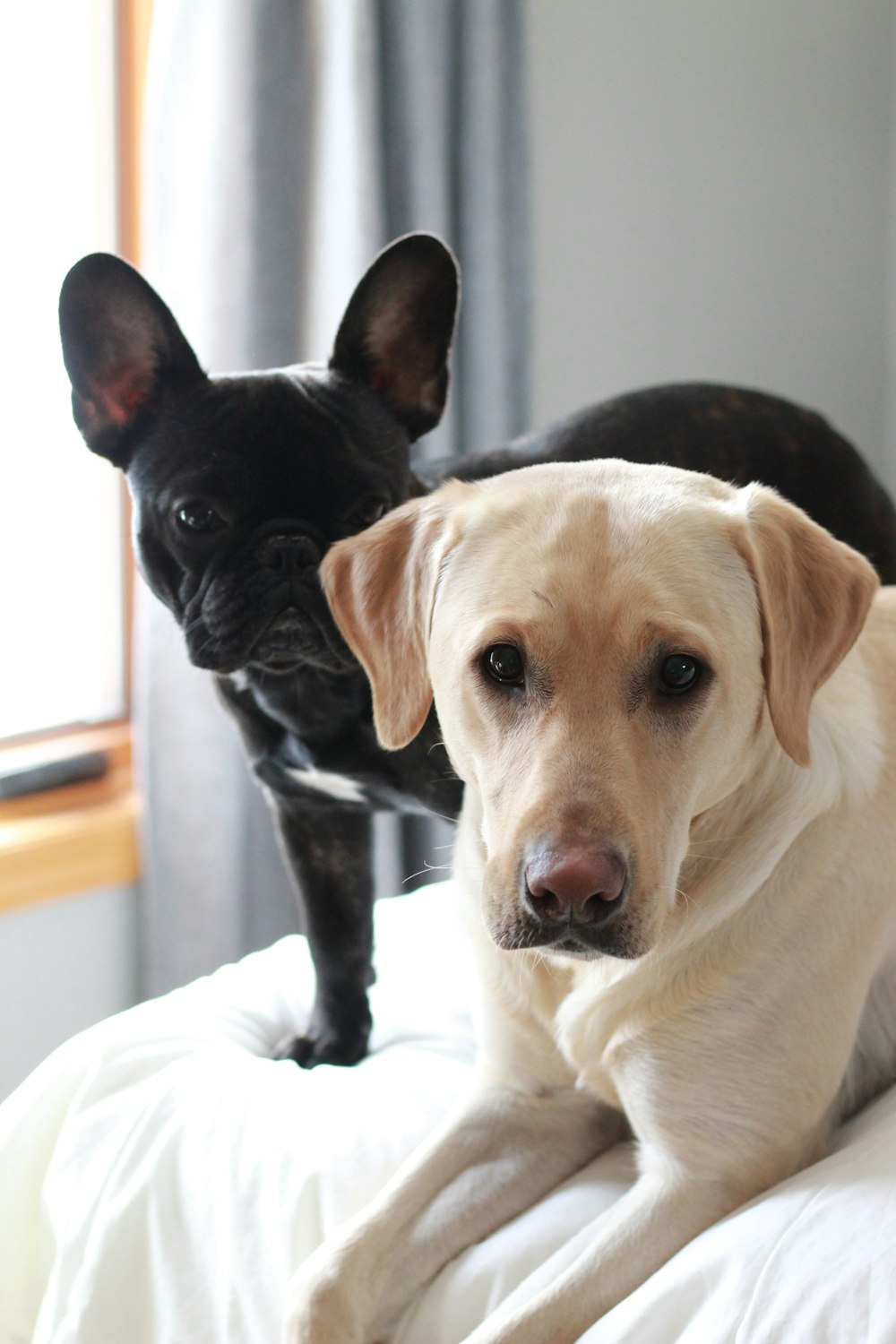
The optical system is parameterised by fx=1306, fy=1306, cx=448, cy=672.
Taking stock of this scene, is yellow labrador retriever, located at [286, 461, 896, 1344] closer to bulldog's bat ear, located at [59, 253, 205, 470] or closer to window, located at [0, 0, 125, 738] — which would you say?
bulldog's bat ear, located at [59, 253, 205, 470]

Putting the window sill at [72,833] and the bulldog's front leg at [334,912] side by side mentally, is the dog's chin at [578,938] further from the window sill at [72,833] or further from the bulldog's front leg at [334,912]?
the window sill at [72,833]

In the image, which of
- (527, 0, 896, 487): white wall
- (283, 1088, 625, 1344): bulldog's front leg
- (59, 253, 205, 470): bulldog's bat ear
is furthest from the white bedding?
(527, 0, 896, 487): white wall

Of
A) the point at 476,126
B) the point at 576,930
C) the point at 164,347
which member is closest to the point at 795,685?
the point at 576,930

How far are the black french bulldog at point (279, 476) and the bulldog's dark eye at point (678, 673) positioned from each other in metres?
0.37

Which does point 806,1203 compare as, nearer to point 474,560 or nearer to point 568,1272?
point 568,1272

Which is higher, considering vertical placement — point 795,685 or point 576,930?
point 795,685

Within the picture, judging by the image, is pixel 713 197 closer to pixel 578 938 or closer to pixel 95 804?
pixel 95 804

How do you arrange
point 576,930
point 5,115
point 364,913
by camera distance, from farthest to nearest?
point 5,115 < point 364,913 < point 576,930

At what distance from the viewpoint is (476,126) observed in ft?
7.74

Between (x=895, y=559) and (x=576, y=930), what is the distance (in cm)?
90

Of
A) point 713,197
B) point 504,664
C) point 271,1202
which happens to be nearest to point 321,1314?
point 271,1202

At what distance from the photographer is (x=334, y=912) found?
1530 millimetres

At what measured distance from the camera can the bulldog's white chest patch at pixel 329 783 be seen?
4.56ft

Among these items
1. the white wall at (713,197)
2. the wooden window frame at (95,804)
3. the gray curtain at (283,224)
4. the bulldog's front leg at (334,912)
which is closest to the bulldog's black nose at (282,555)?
the bulldog's front leg at (334,912)
